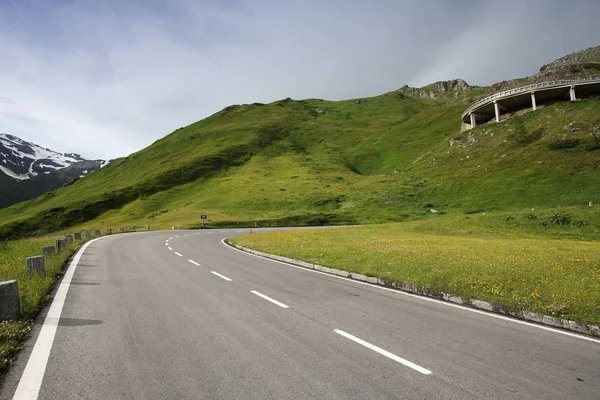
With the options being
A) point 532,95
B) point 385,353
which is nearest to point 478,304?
point 385,353

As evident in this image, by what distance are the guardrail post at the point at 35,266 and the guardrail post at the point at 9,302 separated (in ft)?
17.3

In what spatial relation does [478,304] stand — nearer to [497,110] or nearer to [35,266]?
[35,266]

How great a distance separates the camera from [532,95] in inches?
2726

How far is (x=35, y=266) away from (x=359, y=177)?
9165 cm

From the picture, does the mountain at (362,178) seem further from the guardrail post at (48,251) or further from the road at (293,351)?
the guardrail post at (48,251)

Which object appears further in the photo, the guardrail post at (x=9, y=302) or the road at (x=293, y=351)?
the guardrail post at (x=9, y=302)

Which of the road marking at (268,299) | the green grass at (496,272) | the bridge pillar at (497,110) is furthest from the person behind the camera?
the bridge pillar at (497,110)

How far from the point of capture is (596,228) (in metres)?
27.9

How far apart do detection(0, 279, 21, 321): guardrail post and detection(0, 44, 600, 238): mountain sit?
142 feet

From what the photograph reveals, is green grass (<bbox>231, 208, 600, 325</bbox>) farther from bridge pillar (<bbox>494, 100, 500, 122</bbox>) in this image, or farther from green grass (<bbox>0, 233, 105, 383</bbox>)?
bridge pillar (<bbox>494, 100, 500, 122</bbox>)

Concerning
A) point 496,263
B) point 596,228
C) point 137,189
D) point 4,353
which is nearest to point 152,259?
point 4,353

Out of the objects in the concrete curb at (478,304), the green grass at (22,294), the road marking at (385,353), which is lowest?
the concrete curb at (478,304)

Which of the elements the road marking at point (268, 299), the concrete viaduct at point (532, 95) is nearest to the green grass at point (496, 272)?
the road marking at point (268, 299)

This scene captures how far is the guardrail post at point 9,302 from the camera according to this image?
7234 mm
